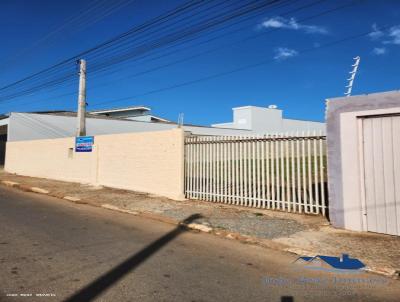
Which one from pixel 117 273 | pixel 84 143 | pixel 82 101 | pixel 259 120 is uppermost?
pixel 259 120

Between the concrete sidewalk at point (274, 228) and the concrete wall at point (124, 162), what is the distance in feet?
2.84

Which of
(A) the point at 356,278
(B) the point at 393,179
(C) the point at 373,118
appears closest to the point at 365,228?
(B) the point at 393,179

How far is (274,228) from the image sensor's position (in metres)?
7.51

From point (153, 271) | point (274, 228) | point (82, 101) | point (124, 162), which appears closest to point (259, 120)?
point (82, 101)

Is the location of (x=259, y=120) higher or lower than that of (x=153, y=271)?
higher

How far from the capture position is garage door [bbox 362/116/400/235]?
6.74 metres

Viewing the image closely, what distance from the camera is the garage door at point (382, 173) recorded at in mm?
6742

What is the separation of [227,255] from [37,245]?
3.16m

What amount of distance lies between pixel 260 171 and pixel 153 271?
213 inches

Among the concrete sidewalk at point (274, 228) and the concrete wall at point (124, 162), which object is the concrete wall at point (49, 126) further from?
the concrete sidewalk at point (274, 228)

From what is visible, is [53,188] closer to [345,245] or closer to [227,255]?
[227,255]

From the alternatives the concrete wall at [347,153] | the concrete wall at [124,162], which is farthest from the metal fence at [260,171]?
the concrete wall at [347,153]

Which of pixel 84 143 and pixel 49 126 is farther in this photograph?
pixel 49 126

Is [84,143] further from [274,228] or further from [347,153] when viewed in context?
[347,153]
